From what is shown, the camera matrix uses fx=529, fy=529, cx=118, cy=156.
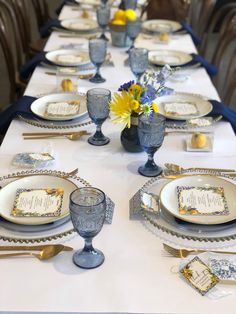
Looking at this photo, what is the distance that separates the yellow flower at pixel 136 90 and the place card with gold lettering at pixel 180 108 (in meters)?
0.33

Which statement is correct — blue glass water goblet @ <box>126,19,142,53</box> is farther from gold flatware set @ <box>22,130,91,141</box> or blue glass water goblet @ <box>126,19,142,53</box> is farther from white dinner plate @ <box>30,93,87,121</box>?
gold flatware set @ <box>22,130,91,141</box>

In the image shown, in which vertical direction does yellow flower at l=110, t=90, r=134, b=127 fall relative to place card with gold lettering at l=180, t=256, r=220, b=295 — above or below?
above

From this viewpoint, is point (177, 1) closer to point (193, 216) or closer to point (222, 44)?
point (222, 44)

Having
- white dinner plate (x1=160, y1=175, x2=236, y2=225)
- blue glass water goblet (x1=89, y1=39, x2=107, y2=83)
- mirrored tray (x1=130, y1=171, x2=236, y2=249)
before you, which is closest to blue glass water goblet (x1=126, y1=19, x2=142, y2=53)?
blue glass water goblet (x1=89, y1=39, x2=107, y2=83)

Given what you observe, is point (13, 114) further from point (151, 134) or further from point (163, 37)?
point (163, 37)

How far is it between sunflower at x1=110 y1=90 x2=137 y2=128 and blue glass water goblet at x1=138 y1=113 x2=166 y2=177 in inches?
1.9

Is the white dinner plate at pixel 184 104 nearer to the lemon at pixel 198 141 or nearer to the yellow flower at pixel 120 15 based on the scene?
the lemon at pixel 198 141

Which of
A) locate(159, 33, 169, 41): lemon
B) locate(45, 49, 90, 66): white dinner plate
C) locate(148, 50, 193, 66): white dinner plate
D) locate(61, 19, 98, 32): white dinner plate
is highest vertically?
locate(148, 50, 193, 66): white dinner plate

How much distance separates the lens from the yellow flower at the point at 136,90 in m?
1.41

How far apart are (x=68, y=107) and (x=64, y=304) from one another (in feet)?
2.99

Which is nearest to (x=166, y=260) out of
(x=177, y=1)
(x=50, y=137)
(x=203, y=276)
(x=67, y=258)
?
(x=203, y=276)

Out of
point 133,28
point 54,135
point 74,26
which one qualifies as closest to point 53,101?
point 54,135

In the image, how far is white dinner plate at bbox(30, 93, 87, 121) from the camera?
5.52 feet

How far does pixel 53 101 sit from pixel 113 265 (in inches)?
34.9
